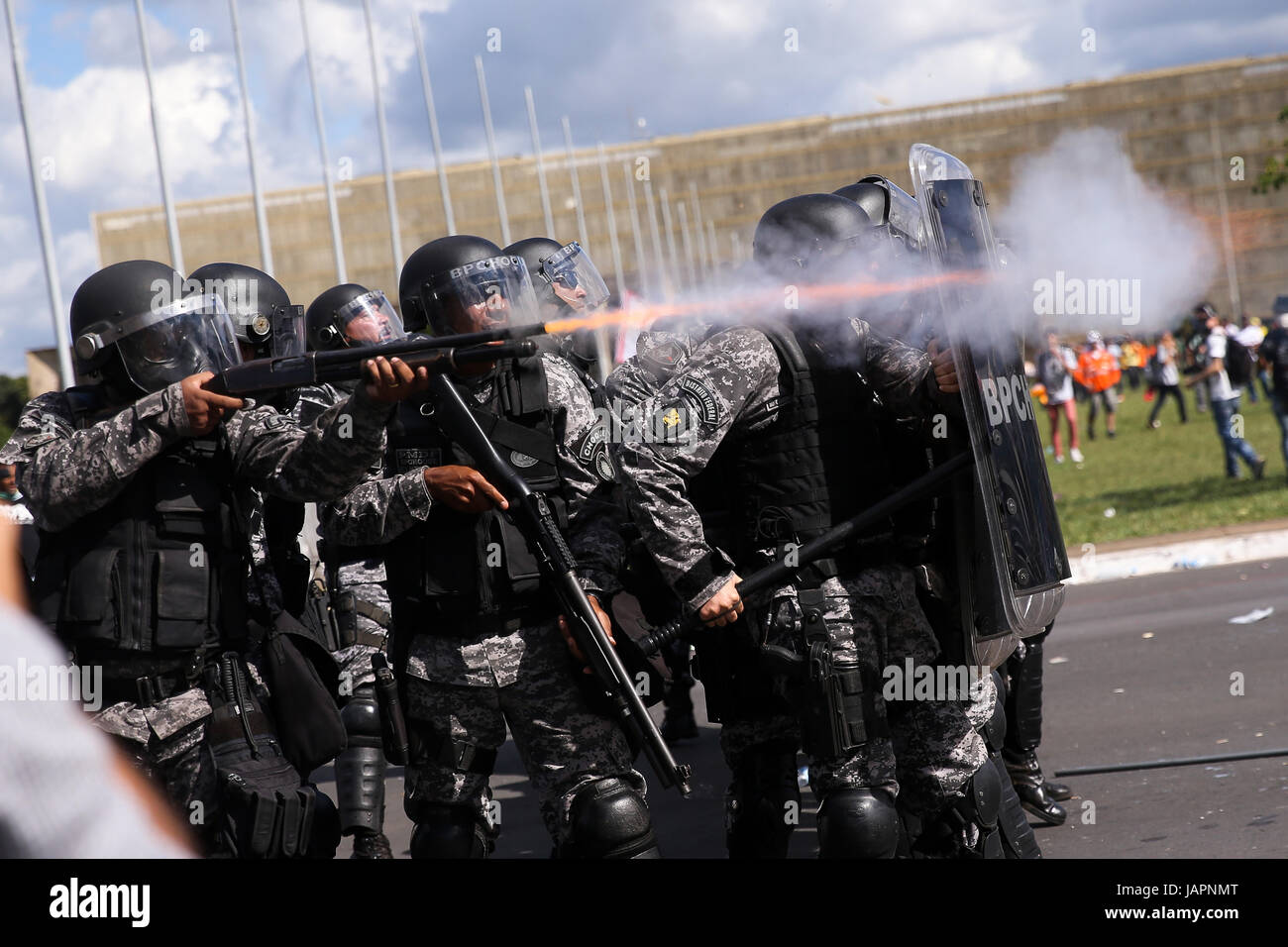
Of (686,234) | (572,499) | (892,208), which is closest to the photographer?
(572,499)

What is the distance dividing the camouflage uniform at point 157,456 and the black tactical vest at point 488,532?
0.43 meters

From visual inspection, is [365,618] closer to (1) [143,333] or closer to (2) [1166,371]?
(1) [143,333]

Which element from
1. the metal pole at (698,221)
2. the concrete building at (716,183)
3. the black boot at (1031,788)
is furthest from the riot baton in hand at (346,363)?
the metal pole at (698,221)

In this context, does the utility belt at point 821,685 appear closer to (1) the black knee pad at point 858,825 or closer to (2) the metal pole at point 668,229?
Result: (1) the black knee pad at point 858,825

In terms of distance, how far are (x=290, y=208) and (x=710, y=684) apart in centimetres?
5833

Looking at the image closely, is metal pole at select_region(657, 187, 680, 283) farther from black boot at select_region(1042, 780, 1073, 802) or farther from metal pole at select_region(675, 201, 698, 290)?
black boot at select_region(1042, 780, 1073, 802)

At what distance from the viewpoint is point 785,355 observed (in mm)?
3627

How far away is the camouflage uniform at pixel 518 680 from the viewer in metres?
3.63

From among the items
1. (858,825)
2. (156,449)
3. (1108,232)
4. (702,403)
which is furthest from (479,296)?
(1108,232)

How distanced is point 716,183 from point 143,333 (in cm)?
6160

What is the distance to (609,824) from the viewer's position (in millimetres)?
3490

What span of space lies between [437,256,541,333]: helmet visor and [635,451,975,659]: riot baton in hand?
95 cm

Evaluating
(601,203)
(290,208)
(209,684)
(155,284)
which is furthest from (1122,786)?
(290,208)

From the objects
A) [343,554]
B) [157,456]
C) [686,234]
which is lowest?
[343,554]
